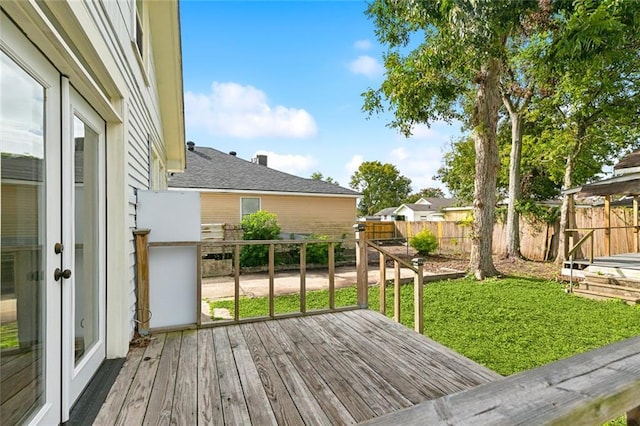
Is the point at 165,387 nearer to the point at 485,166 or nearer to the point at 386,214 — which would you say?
the point at 485,166

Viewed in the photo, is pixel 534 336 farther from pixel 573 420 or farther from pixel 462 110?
pixel 462 110

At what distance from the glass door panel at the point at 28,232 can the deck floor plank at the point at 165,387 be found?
489 millimetres

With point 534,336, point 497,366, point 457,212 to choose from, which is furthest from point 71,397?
point 457,212

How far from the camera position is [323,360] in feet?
9.21

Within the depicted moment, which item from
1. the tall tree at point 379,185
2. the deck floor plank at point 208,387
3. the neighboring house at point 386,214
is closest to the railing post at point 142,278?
the deck floor plank at point 208,387

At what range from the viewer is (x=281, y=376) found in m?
2.50

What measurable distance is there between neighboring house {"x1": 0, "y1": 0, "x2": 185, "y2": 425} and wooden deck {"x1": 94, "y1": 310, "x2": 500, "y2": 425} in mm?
386

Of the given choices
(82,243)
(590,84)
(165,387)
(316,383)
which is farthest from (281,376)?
(590,84)

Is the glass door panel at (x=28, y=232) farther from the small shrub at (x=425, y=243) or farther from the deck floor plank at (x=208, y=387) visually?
the small shrub at (x=425, y=243)

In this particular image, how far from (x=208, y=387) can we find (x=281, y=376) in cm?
52

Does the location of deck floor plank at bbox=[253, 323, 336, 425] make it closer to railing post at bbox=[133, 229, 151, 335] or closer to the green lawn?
railing post at bbox=[133, 229, 151, 335]

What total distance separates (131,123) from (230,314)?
3171 millimetres

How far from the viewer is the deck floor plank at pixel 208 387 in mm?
1989

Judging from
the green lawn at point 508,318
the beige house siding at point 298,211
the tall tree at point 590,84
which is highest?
the tall tree at point 590,84
